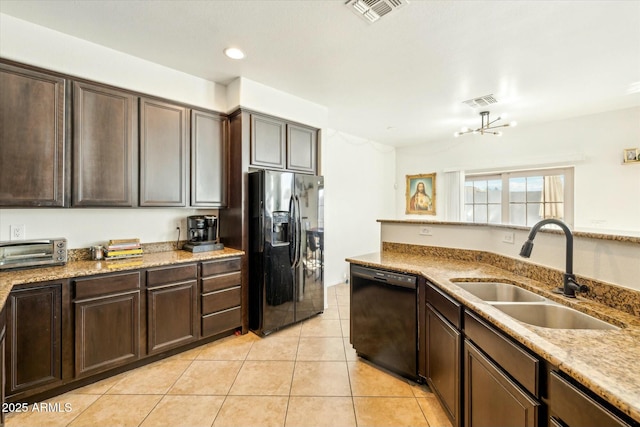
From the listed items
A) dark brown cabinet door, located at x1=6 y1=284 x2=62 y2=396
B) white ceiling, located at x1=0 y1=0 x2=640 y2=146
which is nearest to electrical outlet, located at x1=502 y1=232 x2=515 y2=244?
white ceiling, located at x1=0 y1=0 x2=640 y2=146

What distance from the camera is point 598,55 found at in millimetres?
2445

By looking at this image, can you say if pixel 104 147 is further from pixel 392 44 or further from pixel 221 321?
pixel 392 44

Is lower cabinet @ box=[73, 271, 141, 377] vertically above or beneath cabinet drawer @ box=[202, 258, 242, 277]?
beneath

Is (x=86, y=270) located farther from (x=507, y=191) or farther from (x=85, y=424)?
(x=507, y=191)

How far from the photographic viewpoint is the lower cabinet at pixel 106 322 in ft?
6.70

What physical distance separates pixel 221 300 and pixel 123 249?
99 centimetres

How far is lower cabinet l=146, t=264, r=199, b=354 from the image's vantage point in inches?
93.0

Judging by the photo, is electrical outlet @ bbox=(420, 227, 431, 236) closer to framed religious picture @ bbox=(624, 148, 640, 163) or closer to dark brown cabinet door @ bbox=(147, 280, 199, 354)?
dark brown cabinet door @ bbox=(147, 280, 199, 354)

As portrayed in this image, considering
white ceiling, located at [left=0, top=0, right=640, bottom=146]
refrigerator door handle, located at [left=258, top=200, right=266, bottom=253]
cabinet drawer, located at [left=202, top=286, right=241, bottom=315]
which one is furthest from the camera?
refrigerator door handle, located at [left=258, top=200, right=266, bottom=253]

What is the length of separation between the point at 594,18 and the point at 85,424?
434 cm

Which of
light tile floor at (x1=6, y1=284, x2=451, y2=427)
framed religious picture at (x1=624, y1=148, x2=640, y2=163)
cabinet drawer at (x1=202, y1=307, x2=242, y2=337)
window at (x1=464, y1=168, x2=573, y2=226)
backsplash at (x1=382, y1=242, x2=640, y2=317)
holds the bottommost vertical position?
light tile floor at (x1=6, y1=284, x2=451, y2=427)

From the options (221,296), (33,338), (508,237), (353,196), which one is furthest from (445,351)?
(353,196)

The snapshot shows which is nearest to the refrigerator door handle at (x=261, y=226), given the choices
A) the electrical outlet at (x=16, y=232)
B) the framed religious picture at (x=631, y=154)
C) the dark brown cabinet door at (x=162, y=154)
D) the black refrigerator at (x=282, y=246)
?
the black refrigerator at (x=282, y=246)

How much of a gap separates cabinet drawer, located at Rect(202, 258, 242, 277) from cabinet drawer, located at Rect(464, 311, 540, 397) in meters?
2.15
